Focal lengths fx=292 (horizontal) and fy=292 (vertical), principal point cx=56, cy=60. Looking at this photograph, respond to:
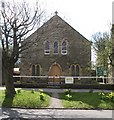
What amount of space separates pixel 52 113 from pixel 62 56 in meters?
19.4

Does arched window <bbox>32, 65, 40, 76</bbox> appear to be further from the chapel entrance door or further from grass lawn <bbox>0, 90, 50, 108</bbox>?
grass lawn <bbox>0, 90, 50, 108</bbox>

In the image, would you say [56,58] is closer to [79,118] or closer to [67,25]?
[67,25]

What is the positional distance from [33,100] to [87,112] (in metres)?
4.33

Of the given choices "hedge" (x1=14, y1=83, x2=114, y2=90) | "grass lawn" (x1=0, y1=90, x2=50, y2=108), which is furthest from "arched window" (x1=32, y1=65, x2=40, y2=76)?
"grass lawn" (x1=0, y1=90, x2=50, y2=108)

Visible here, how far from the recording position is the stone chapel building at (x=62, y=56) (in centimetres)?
3594

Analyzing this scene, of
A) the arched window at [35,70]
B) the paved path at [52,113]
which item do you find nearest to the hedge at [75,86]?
the arched window at [35,70]

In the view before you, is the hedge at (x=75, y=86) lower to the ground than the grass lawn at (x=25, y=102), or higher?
higher

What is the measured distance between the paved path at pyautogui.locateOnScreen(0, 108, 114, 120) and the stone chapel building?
1751 cm

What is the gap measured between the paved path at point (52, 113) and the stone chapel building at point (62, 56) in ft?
57.4

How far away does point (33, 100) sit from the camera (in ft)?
67.1

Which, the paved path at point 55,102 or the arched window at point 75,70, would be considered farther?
the arched window at point 75,70

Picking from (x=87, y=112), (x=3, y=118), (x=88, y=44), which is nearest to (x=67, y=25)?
(x=88, y=44)

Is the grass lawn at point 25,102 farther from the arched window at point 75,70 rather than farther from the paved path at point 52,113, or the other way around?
the arched window at point 75,70

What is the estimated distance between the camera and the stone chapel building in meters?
35.9
